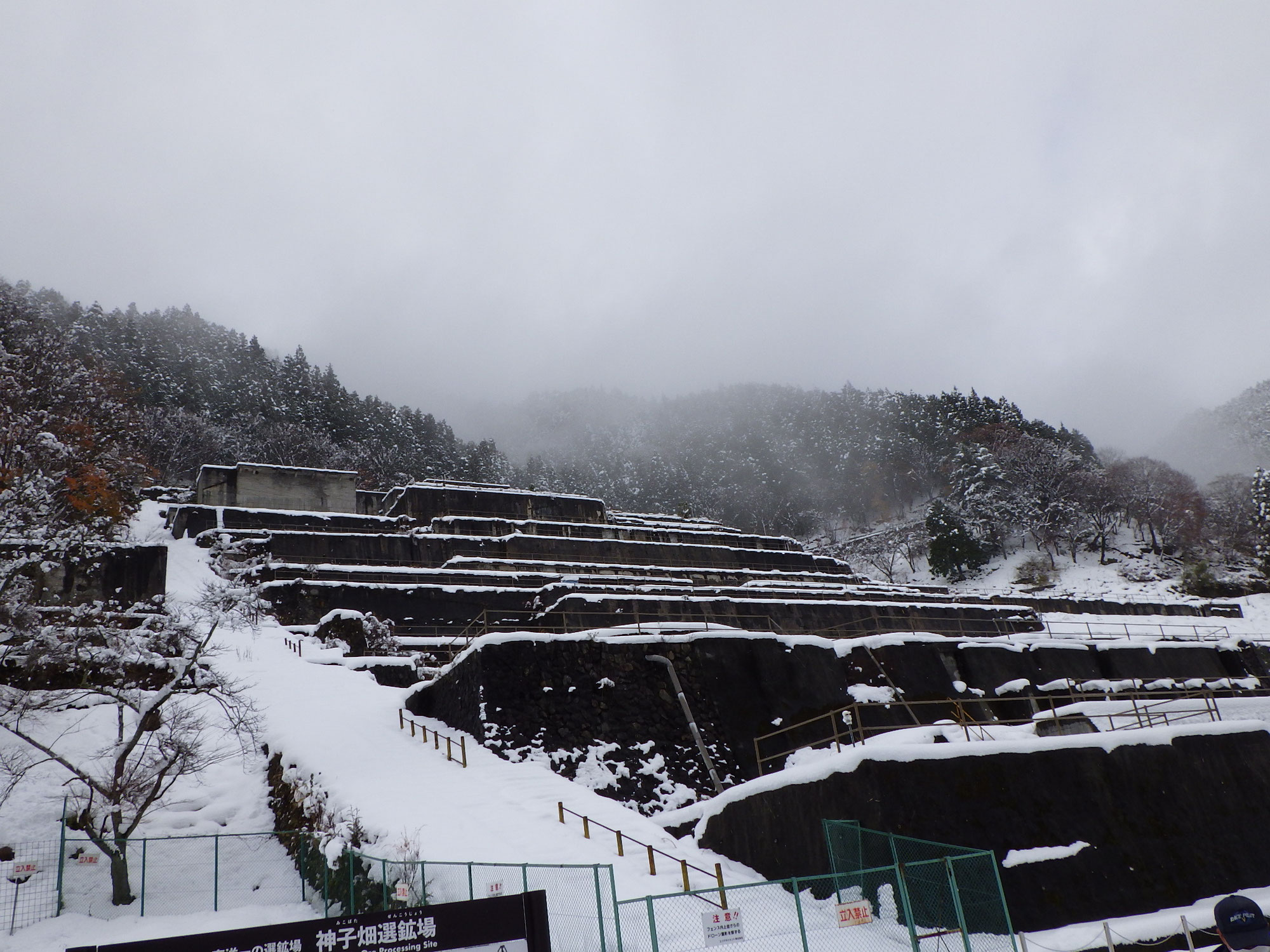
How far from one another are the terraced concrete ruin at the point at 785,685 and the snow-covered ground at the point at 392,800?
0.45 metres

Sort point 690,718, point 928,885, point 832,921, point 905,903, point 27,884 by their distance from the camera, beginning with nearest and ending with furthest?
1. point 905,903
2. point 928,885
3. point 832,921
4. point 27,884
5. point 690,718

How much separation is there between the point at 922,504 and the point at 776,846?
9296cm

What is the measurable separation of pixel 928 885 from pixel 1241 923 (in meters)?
3.61

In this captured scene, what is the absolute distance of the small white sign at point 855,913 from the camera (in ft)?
31.6

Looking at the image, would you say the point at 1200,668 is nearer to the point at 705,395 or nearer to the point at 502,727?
the point at 502,727

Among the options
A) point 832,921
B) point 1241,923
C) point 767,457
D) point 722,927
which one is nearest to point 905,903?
point 832,921

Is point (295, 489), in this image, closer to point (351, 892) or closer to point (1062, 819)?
point (351, 892)

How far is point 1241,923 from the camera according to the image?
762 cm

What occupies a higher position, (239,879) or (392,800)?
(392,800)

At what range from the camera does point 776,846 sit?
12.7 m

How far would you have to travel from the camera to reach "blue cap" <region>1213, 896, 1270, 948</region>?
296 inches

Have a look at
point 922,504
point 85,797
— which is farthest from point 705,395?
point 85,797

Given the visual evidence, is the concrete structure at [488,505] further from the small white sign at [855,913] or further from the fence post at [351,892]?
the small white sign at [855,913]

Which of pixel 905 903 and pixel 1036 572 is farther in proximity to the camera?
pixel 1036 572
